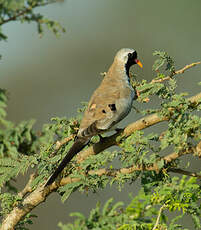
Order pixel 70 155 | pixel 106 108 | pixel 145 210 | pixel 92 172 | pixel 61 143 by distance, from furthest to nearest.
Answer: pixel 106 108 < pixel 61 143 < pixel 70 155 < pixel 92 172 < pixel 145 210

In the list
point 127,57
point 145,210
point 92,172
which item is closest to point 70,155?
point 92,172

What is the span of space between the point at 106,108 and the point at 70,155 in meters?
1.03

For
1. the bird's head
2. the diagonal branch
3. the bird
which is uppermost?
the bird's head

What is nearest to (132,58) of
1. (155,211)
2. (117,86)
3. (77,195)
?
(117,86)

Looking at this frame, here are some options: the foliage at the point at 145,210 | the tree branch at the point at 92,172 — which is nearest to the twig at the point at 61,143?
the tree branch at the point at 92,172

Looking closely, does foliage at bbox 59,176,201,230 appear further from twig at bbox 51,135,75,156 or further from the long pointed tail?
twig at bbox 51,135,75,156

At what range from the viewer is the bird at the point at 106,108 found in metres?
3.71

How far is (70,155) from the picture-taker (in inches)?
136

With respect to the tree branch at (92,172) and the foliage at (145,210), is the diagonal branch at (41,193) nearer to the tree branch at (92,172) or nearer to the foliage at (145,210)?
the tree branch at (92,172)

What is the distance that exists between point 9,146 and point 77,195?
608 centimetres

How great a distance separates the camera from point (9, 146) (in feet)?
10.2

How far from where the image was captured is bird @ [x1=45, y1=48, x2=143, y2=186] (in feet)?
12.2

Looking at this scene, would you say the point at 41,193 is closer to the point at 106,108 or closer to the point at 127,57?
the point at 106,108

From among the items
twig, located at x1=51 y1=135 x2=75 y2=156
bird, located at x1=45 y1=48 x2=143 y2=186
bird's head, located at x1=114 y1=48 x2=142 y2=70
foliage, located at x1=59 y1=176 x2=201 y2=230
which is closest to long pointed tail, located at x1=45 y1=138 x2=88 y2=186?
bird, located at x1=45 y1=48 x2=143 y2=186
